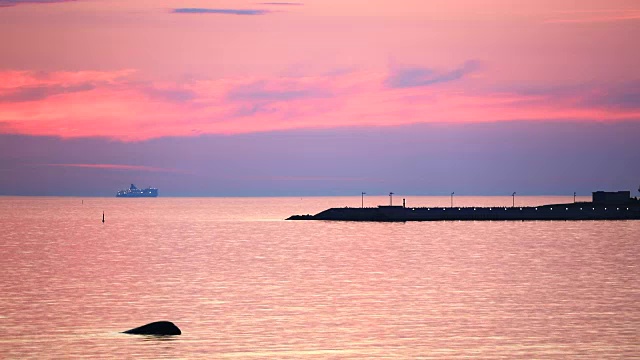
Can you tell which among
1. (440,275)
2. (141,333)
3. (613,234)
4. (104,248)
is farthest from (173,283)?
(613,234)

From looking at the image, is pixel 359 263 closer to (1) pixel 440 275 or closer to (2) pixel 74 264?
(1) pixel 440 275

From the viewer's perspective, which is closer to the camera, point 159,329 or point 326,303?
point 159,329

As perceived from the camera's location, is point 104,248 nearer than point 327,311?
No

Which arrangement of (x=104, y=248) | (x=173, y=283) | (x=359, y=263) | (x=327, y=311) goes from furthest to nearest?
(x=104, y=248) → (x=359, y=263) → (x=173, y=283) → (x=327, y=311)

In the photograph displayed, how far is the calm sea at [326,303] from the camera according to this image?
45.1 m

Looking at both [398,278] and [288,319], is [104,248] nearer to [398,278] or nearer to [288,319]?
[398,278]

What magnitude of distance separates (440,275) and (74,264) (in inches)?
1376

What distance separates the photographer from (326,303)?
61.1m

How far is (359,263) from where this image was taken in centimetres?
9644

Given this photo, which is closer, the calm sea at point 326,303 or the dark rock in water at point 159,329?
the calm sea at point 326,303

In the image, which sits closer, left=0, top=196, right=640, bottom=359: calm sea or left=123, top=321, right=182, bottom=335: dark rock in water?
left=0, top=196, right=640, bottom=359: calm sea

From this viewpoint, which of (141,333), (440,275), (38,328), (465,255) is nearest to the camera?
(141,333)

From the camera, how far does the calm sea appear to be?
45.1 m

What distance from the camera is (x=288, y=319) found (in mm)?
53750
